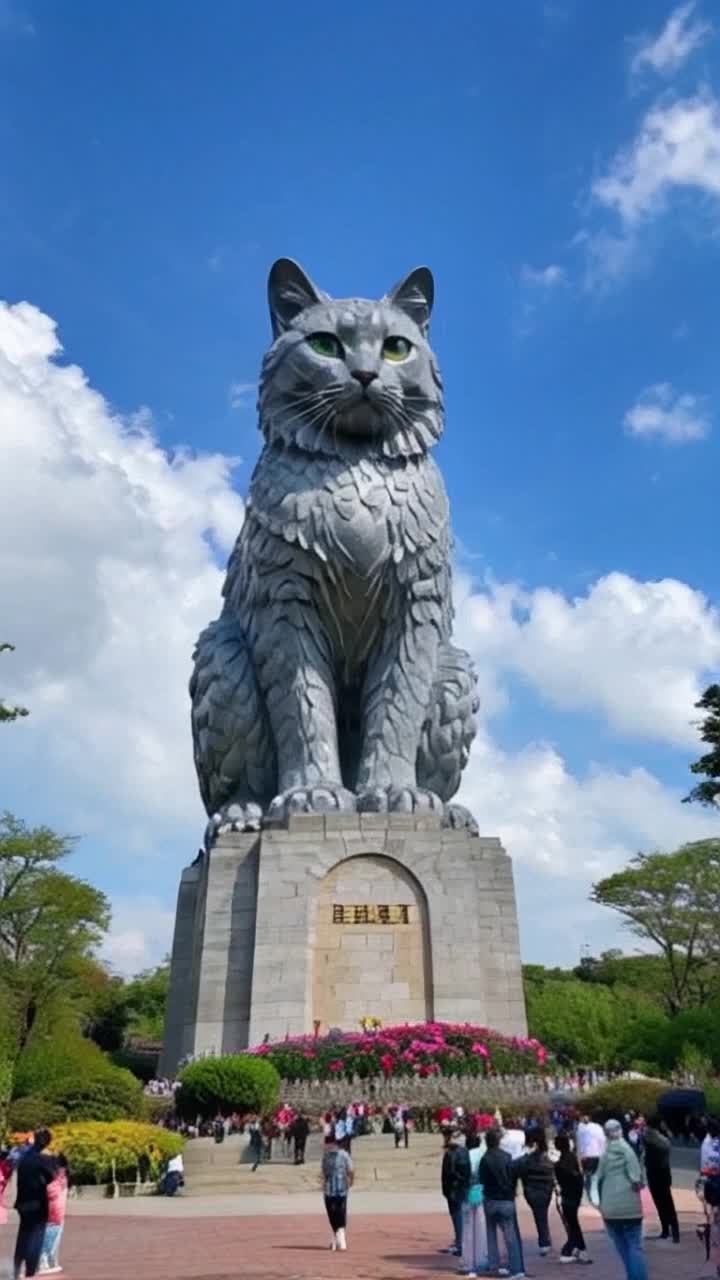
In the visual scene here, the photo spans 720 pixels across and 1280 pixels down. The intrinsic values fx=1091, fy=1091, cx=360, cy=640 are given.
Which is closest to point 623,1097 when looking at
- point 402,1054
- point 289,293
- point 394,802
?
point 402,1054

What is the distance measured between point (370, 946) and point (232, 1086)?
3.37 metres

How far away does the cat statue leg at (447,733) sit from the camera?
16922 mm

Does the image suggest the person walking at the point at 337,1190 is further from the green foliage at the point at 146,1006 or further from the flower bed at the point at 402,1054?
the green foliage at the point at 146,1006

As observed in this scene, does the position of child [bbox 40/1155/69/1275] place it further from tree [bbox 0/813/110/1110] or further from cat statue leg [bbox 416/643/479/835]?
tree [bbox 0/813/110/1110]

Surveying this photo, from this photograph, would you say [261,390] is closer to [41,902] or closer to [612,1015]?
[41,902]

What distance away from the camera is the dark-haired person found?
22.1 ft

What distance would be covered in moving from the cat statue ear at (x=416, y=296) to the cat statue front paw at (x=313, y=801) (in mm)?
7393

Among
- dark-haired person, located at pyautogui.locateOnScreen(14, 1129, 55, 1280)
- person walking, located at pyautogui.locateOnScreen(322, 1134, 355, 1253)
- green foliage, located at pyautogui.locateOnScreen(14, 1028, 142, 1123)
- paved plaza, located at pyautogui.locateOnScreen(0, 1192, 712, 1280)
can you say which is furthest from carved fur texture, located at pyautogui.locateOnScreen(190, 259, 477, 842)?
dark-haired person, located at pyautogui.locateOnScreen(14, 1129, 55, 1280)

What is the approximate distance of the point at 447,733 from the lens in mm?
16938

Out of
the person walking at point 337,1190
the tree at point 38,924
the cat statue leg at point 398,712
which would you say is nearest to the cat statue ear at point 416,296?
the cat statue leg at point 398,712

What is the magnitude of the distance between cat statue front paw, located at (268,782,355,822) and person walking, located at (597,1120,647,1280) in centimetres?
958

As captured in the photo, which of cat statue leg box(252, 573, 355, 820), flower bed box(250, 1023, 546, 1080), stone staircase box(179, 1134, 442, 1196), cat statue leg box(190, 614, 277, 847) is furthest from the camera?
cat statue leg box(190, 614, 277, 847)

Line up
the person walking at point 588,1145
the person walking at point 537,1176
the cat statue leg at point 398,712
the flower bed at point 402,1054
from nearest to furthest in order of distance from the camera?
1. the person walking at point 537,1176
2. the person walking at point 588,1145
3. the flower bed at point 402,1054
4. the cat statue leg at point 398,712

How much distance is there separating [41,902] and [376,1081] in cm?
2267
